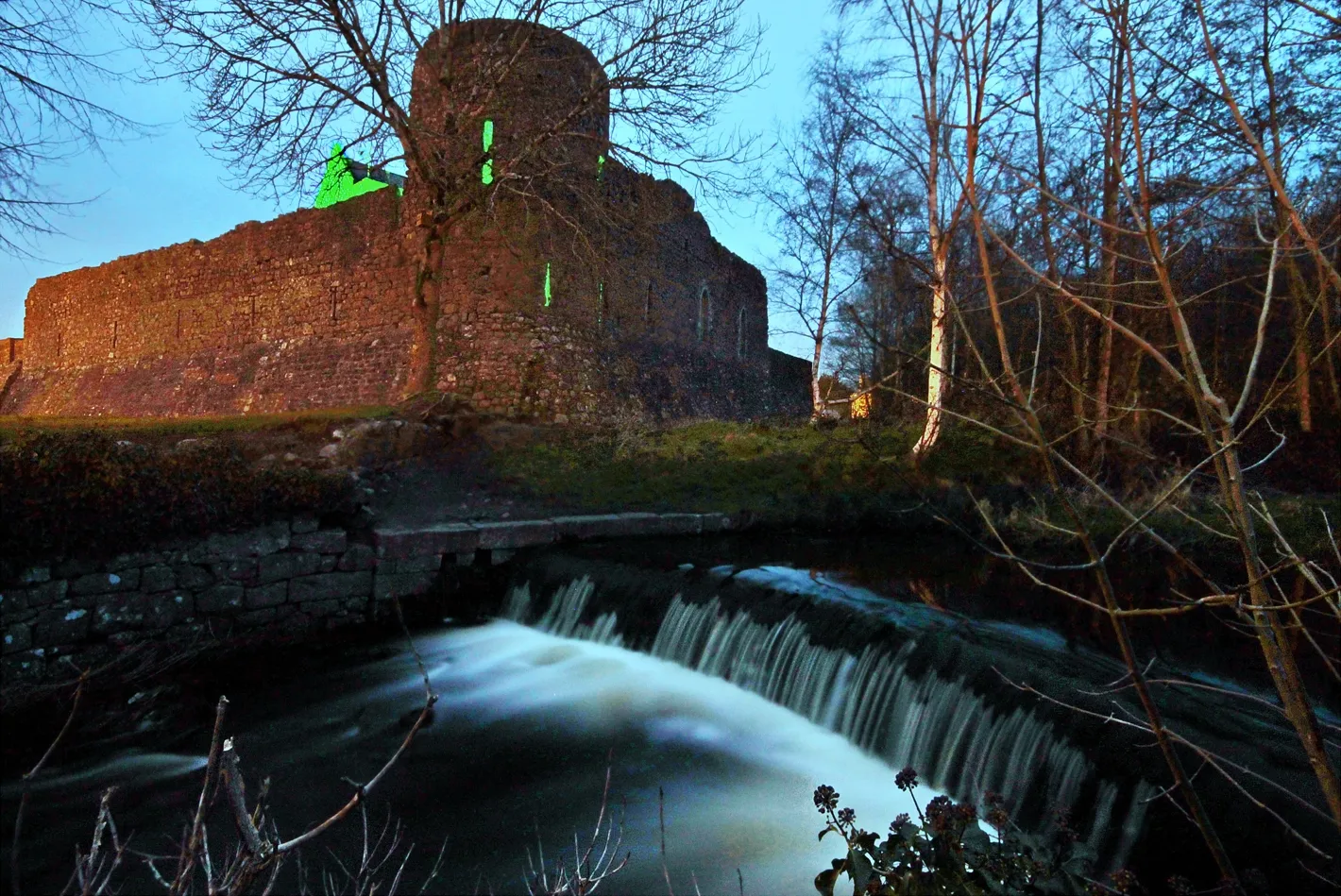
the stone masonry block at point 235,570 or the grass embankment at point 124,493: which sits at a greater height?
the grass embankment at point 124,493

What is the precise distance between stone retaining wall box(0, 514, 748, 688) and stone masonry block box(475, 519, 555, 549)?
0.01 metres

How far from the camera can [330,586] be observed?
6504mm

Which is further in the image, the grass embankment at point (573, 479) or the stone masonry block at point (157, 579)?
the stone masonry block at point (157, 579)

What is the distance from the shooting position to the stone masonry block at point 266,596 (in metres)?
5.96

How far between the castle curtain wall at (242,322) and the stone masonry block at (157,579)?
8.19m

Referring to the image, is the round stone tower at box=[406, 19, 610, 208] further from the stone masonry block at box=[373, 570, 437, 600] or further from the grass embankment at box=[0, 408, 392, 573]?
the stone masonry block at box=[373, 570, 437, 600]

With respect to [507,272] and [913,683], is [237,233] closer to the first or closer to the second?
[507,272]

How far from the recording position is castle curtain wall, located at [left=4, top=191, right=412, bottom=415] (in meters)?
14.4

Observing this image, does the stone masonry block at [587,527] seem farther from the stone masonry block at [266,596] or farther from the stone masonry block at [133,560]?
the stone masonry block at [133,560]

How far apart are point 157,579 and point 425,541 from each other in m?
2.21

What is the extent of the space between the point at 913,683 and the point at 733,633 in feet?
5.05

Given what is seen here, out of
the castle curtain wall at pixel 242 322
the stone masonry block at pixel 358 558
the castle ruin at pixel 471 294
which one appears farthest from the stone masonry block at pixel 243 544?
the castle curtain wall at pixel 242 322

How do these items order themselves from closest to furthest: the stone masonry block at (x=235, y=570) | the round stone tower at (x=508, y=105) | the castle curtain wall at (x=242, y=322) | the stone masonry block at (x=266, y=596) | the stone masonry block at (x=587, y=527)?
the stone masonry block at (x=235, y=570) → the stone masonry block at (x=266, y=596) → the stone masonry block at (x=587, y=527) → the round stone tower at (x=508, y=105) → the castle curtain wall at (x=242, y=322)

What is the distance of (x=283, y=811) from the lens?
3.80m
